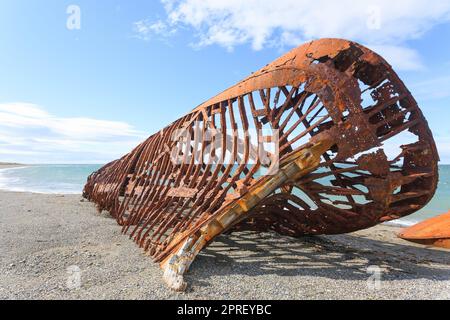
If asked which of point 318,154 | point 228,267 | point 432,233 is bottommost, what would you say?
point 432,233

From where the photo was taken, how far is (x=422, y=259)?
23.2 ft

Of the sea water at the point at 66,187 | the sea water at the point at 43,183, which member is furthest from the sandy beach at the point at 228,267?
the sea water at the point at 43,183

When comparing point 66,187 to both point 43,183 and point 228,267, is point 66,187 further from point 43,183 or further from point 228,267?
point 228,267

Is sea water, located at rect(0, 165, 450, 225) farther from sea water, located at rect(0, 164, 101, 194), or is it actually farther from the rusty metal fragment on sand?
the rusty metal fragment on sand

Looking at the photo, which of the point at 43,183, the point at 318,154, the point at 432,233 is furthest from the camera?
the point at 43,183

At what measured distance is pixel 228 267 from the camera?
5.38m

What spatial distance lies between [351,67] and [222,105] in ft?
7.55

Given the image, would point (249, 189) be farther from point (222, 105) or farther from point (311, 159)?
point (222, 105)

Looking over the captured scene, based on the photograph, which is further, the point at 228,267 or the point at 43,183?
the point at 43,183

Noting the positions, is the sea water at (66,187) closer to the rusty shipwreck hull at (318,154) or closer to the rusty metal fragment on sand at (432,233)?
the rusty metal fragment on sand at (432,233)

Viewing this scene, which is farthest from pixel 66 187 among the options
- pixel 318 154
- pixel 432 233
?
pixel 318 154

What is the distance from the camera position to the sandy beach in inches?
178

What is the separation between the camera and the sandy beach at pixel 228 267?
451 centimetres
